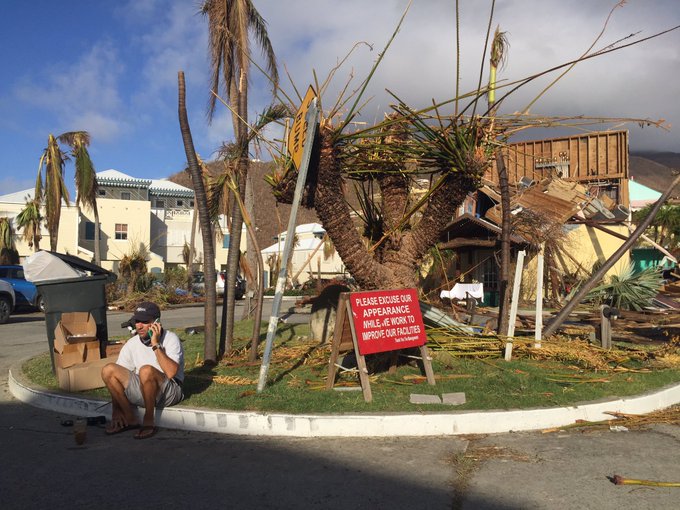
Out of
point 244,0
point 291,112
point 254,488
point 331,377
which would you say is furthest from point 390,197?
point 244,0

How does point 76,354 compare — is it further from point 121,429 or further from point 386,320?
point 386,320

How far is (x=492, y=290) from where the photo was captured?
20.2 meters

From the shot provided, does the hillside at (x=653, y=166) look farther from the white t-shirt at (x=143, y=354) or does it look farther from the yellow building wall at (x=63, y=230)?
the white t-shirt at (x=143, y=354)

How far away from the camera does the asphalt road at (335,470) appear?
4.20 meters

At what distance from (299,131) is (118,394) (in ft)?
11.4

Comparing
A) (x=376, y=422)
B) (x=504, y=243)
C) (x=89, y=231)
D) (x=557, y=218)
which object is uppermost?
(x=557, y=218)

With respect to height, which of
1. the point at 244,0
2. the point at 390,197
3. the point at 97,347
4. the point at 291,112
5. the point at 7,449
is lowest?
the point at 7,449

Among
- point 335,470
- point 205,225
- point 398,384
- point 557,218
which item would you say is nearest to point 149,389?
point 335,470

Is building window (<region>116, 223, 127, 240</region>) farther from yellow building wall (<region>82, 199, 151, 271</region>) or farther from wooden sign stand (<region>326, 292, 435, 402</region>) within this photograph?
wooden sign stand (<region>326, 292, 435, 402</region>)

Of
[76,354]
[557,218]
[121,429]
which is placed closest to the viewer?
[121,429]

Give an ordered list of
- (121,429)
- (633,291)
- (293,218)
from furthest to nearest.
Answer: (633,291)
(293,218)
(121,429)

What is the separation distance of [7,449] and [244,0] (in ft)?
39.5

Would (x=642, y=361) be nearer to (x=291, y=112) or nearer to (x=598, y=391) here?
(x=598, y=391)

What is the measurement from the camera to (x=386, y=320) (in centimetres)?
705
